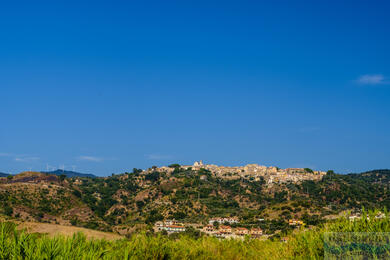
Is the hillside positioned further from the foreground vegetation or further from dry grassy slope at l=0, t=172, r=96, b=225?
the foreground vegetation

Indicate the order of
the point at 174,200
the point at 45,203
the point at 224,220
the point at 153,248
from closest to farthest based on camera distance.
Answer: the point at 153,248 < the point at 224,220 < the point at 45,203 < the point at 174,200

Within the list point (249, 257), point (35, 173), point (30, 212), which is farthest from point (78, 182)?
point (249, 257)

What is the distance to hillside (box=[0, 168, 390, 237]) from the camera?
4065 inches

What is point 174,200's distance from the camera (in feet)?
448

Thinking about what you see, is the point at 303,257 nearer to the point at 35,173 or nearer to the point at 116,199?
the point at 116,199

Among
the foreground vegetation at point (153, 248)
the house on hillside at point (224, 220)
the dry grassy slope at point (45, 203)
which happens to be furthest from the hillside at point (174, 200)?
the foreground vegetation at point (153, 248)

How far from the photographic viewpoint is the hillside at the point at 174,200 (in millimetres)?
103250

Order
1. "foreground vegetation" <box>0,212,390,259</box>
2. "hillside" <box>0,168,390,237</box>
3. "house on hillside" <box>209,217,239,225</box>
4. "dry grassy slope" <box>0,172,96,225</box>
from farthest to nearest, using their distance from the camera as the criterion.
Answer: "dry grassy slope" <box>0,172,96,225</box> < "hillside" <box>0,168,390,237</box> < "house on hillside" <box>209,217,239,225</box> < "foreground vegetation" <box>0,212,390,259</box>

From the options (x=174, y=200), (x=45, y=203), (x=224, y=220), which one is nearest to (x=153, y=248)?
(x=224, y=220)

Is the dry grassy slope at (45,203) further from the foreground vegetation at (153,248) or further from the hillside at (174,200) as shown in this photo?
the foreground vegetation at (153,248)

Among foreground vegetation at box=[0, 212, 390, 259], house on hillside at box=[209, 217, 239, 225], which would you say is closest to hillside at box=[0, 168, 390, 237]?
house on hillside at box=[209, 217, 239, 225]

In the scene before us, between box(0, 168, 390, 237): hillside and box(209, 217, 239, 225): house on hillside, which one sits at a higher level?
box(0, 168, 390, 237): hillside

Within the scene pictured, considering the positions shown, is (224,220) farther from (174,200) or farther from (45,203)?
(45,203)

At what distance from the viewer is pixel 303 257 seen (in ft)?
32.6
